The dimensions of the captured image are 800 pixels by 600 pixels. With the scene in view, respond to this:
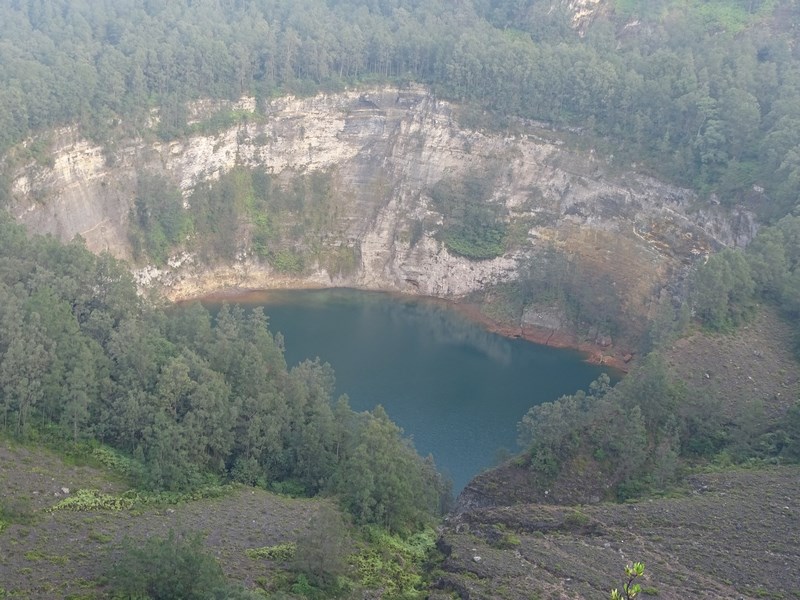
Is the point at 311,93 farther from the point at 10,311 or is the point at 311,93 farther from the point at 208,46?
the point at 10,311

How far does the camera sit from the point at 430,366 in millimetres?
51875

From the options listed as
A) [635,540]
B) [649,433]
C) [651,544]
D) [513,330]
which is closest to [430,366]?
[513,330]

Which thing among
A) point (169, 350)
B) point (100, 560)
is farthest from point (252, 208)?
point (100, 560)

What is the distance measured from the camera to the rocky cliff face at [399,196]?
54688 mm

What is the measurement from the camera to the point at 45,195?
5356 centimetres

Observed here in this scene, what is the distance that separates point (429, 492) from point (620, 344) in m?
25.0

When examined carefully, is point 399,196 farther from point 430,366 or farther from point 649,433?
point 649,433

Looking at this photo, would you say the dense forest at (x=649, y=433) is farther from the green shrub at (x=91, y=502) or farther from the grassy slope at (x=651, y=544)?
the green shrub at (x=91, y=502)

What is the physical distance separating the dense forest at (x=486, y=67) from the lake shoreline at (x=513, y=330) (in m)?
11.4

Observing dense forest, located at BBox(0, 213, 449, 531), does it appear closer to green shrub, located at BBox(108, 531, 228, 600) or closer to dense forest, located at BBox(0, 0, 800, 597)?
dense forest, located at BBox(0, 0, 800, 597)

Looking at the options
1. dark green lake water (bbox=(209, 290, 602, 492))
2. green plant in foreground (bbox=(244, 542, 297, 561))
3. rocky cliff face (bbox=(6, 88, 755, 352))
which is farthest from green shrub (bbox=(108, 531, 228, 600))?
rocky cliff face (bbox=(6, 88, 755, 352))

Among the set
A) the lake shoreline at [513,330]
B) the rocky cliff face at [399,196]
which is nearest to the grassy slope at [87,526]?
the lake shoreline at [513,330]

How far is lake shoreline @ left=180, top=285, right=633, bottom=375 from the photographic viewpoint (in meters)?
53.7

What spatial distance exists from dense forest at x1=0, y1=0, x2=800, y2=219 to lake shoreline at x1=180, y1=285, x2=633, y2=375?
11.4m
